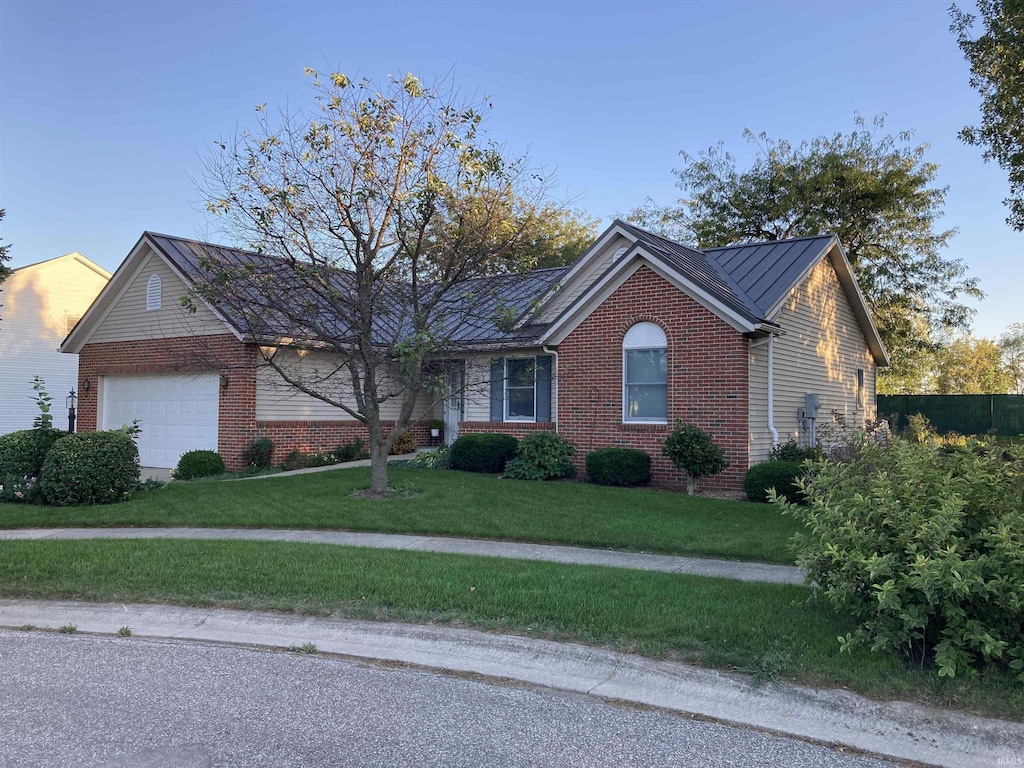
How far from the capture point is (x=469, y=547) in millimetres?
9453

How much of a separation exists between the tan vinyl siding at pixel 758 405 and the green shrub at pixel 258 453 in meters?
10.6

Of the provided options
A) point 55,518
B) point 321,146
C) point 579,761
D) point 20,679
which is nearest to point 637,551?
point 579,761

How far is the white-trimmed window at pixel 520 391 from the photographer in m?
17.7

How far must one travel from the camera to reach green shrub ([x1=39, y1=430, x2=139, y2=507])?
12.4 metres

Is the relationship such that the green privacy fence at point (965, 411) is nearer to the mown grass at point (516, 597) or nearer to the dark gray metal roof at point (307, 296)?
the dark gray metal roof at point (307, 296)

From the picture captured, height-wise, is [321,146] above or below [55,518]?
above

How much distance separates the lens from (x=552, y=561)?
28.0ft

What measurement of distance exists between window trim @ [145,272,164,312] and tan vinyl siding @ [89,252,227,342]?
4 centimetres

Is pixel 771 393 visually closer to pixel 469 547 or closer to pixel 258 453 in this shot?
pixel 469 547

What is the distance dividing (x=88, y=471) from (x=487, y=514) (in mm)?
6775

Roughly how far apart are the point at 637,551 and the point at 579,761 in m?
5.43

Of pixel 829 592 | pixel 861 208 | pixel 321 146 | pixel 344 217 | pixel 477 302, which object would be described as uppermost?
pixel 861 208

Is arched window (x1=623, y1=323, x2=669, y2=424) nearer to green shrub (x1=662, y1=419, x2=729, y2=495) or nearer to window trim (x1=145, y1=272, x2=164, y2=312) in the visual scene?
green shrub (x1=662, y1=419, x2=729, y2=495)

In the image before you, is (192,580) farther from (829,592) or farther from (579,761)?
(829,592)
